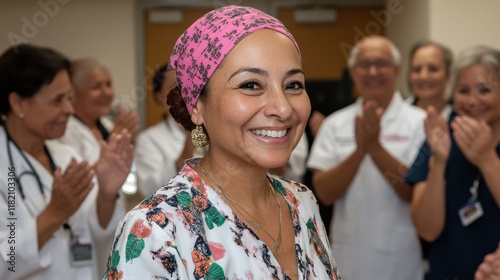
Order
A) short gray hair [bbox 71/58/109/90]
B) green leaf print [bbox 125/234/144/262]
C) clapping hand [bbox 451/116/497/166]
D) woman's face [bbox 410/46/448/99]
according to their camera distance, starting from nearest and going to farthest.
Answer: green leaf print [bbox 125/234/144/262] < clapping hand [bbox 451/116/497/166] < short gray hair [bbox 71/58/109/90] < woman's face [bbox 410/46/448/99]

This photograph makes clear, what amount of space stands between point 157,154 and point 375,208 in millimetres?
1164

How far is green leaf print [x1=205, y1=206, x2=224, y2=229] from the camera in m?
1.25

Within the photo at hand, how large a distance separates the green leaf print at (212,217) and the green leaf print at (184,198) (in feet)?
0.14

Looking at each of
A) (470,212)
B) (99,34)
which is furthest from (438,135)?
(99,34)

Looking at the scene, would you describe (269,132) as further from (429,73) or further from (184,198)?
(429,73)

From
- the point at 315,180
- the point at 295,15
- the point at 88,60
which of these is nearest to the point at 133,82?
the point at 295,15

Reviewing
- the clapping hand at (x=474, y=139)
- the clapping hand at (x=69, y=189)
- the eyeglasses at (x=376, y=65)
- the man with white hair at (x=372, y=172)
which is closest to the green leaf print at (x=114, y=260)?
the clapping hand at (x=69, y=189)

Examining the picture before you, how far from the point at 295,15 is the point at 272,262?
14.0ft

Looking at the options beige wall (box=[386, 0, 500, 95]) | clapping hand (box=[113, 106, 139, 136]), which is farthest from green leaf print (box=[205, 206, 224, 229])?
beige wall (box=[386, 0, 500, 95])

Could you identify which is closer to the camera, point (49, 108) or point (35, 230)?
point (35, 230)

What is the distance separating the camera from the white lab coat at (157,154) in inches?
126

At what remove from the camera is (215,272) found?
1.20 meters

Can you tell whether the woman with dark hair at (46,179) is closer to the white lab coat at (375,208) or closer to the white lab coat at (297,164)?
the white lab coat at (375,208)

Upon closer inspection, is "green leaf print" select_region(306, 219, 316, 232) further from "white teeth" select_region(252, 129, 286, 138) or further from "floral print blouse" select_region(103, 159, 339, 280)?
"white teeth" select_region(252, 129, 286, 138)
